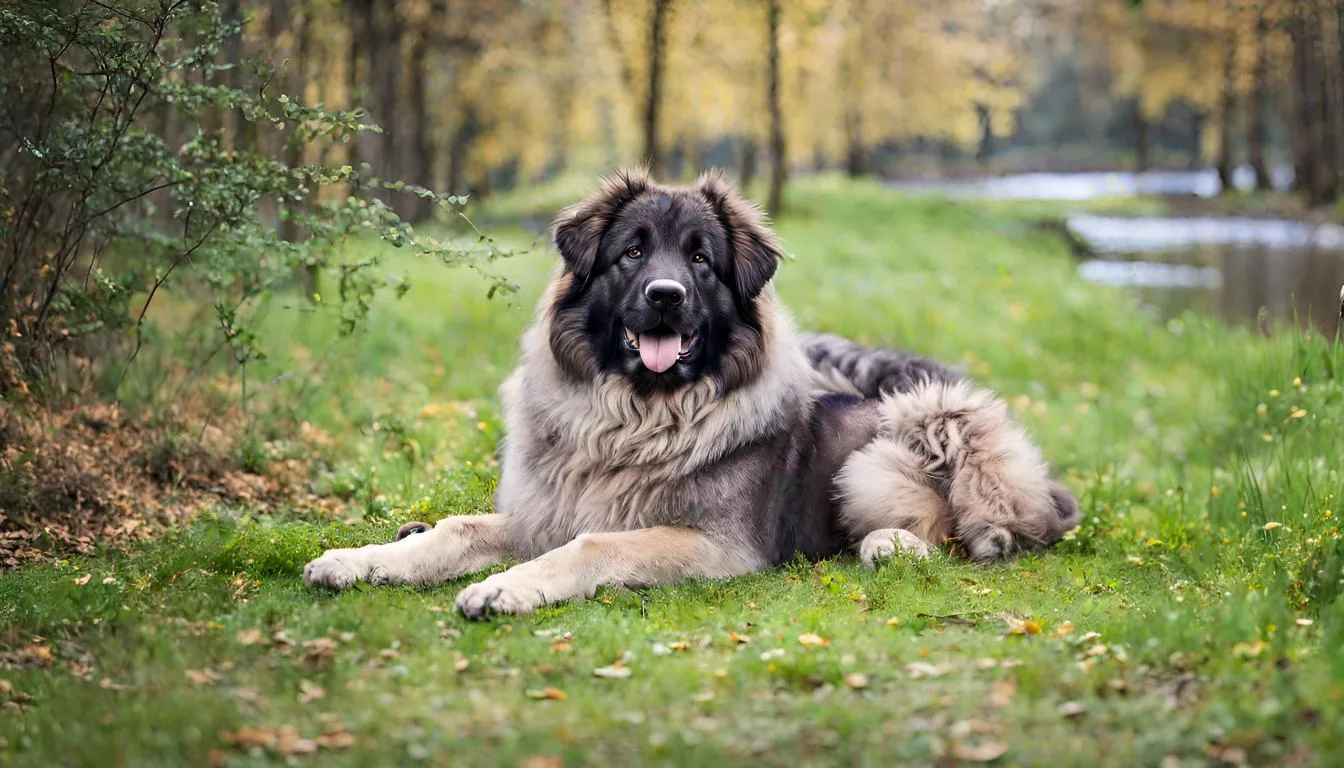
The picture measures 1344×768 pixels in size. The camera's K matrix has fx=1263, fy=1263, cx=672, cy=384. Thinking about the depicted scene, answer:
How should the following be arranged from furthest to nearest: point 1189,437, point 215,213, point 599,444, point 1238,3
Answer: point 1238,3, point 1189,437, point 215,213, point 599,444

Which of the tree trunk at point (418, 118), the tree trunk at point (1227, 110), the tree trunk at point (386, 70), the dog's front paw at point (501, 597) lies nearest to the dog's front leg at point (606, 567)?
the dog's front paw at point (501, 597)

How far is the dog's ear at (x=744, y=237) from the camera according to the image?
651 cm

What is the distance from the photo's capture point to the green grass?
4062 mm

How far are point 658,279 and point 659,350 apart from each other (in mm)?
370

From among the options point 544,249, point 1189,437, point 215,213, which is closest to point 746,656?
point 215,213

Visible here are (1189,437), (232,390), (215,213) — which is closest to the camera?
(215,213)

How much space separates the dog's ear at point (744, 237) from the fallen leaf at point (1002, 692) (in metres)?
2.64

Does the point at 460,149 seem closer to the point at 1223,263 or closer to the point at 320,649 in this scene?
the point at 1223,263

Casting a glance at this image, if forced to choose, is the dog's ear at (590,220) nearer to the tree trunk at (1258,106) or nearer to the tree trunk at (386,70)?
the tree trunk at (386,70)

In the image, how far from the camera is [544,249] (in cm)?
2248

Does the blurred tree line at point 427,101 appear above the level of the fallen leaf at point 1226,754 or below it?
above

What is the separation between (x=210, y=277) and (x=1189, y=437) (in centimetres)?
786

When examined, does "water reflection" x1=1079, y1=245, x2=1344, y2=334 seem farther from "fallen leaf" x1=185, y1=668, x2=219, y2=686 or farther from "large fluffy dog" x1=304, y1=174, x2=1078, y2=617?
"fallen leaf" x1=185, y1=668, x2=219, y2=686

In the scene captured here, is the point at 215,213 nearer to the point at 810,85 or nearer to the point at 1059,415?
the point at 1059,415
